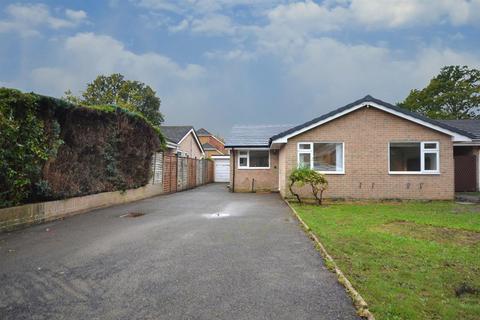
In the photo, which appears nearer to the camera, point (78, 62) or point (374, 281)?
point (374, 281)

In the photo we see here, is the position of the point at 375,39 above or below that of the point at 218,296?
above

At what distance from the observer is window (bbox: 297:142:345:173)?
13859 mm

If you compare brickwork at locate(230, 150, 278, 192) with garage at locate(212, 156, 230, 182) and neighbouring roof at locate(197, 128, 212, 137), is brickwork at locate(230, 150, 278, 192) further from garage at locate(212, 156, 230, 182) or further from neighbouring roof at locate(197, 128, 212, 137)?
neighbouring roof at locate(197, 128, 212, 137)

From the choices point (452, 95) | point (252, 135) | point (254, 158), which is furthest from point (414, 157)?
point (452, 95)

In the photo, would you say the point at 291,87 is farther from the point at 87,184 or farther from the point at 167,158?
the point at 87,184

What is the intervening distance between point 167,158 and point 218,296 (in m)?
14.9

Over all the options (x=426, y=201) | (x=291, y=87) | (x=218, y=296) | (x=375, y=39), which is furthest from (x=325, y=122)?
(x=291, y=87)

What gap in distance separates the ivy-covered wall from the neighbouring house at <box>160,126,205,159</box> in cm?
1061

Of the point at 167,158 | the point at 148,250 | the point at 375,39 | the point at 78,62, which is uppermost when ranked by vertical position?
the point at 375,39

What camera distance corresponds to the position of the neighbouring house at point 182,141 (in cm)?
2565

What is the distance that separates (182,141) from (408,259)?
24.5 meters

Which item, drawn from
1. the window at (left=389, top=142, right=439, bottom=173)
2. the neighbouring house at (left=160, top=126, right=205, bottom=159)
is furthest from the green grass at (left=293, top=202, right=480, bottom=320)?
the neighbouring house at (left=160, top=126, right=205, bottom=159)

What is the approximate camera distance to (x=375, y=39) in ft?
64.3

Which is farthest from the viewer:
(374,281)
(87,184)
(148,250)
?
(87,184)
